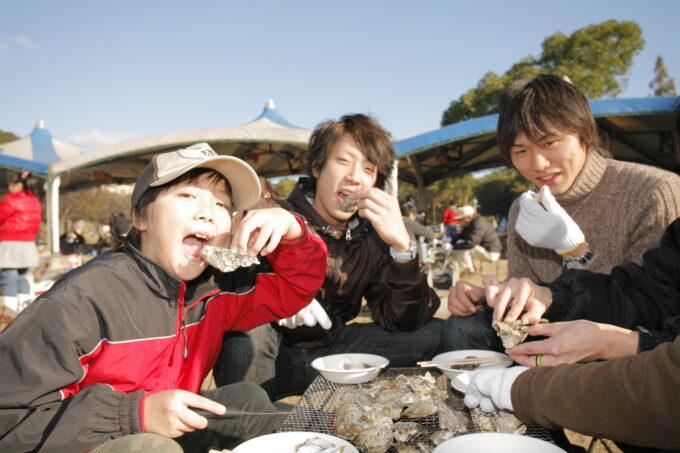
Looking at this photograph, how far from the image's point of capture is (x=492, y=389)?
1.57m

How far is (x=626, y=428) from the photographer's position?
1.23 m

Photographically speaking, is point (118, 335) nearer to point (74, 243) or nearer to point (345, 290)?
point (345, 290)

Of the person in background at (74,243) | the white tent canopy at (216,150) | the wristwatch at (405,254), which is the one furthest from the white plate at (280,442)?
the person in background at (74,243)

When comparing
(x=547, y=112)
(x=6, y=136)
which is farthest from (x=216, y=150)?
(x=6, y=136)

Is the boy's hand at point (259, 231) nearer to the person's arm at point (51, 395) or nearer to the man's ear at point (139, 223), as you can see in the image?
the man's ear at point (139, 223)

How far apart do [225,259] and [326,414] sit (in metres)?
0.70

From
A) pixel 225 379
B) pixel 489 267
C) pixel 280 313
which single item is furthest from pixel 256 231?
pixel 489 267

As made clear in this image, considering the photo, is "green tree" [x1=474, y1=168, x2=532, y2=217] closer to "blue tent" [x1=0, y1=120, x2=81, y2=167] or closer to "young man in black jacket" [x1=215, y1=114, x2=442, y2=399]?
"blue tent" [x1=0, y1=120, x2=81, y2=167]

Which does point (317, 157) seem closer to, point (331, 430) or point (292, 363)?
point (292, 363)

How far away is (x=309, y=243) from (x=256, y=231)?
385 millimetres

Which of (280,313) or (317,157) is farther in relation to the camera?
(317,157)

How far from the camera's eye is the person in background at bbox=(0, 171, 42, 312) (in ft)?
24.2

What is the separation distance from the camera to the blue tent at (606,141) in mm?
10258

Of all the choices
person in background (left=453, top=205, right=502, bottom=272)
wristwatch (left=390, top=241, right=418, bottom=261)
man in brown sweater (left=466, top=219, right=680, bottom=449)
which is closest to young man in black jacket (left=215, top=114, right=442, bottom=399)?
wristwatch (left=390, top=241, right=418, bottom=261)
